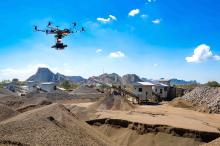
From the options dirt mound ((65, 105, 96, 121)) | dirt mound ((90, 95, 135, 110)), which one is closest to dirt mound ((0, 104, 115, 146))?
dirt mound ((65, 105, 96, 121))

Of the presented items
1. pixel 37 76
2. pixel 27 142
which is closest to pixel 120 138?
pixel 27 142

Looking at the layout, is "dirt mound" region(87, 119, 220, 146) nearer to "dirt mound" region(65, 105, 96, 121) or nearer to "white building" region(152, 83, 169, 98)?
"dirt mound" region(65, 105, 96, 121)

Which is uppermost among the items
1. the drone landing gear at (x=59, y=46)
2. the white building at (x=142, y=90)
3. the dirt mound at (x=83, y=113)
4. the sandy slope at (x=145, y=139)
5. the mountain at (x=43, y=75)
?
the mountain at (x=43, y=75)

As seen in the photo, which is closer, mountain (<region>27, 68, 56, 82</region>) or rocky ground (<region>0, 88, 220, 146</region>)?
rocky ground (<region>0, 88, 220, 146</region>)

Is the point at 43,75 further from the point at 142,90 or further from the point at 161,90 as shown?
the point at 142,90

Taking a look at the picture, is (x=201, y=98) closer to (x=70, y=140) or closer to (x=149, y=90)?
(x=149, y=90)

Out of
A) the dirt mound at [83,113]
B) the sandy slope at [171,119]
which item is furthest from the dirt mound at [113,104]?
the sandy slope at [171,119]

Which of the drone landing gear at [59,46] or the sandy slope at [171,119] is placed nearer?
the drone landing gear at [59,46]

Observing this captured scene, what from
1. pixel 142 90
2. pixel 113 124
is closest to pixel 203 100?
pixel 142 90

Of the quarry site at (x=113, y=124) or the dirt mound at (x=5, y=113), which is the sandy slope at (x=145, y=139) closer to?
the quarry site at (x=113, y=124)
